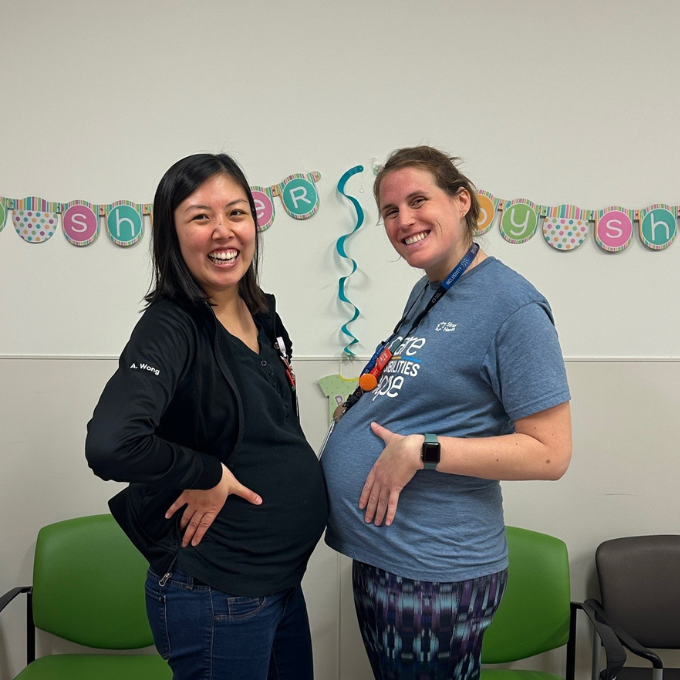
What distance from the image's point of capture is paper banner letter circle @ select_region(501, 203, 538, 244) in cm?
211

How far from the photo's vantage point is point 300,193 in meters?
2.10

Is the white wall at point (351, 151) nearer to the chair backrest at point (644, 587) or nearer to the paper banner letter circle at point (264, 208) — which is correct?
the paper banner letter circle at point (264, 208)

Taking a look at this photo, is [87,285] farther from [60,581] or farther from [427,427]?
[427,427]

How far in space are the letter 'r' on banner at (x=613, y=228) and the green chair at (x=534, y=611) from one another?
999 millimetres

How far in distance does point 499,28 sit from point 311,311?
112cm

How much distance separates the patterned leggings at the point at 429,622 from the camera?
46.1 inches

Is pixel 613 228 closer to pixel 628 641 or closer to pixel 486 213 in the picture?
pixel 486 213

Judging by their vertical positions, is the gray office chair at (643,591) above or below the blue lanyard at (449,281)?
below

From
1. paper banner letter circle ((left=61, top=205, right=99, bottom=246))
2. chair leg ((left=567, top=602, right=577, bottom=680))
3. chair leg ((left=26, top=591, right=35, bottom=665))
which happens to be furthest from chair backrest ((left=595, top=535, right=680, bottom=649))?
paper banner letter circle ((left=61, top=205, right=99, bottom=246))

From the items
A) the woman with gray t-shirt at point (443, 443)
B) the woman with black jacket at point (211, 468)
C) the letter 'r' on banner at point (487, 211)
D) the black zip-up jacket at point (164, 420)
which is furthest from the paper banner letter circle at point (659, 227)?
the black zip-up jacket at point (164, 420)

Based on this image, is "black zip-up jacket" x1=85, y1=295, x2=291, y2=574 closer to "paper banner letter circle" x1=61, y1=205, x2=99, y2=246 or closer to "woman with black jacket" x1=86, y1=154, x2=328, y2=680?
"woman with black jacket" x1=86, y1=154, x2=328, y2=680

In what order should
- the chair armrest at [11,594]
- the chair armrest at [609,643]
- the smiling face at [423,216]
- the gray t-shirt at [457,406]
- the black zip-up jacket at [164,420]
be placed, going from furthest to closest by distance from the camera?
the chair armrest at [11,594] < the chair armrest at [609,643] < the smiling face at [423,216] < the gray t-shirt at [457,406] < the black zip-up jacket at [164,420]

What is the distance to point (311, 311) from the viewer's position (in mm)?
2145

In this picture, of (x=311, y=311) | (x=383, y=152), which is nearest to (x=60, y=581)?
(x=311, y=311)
